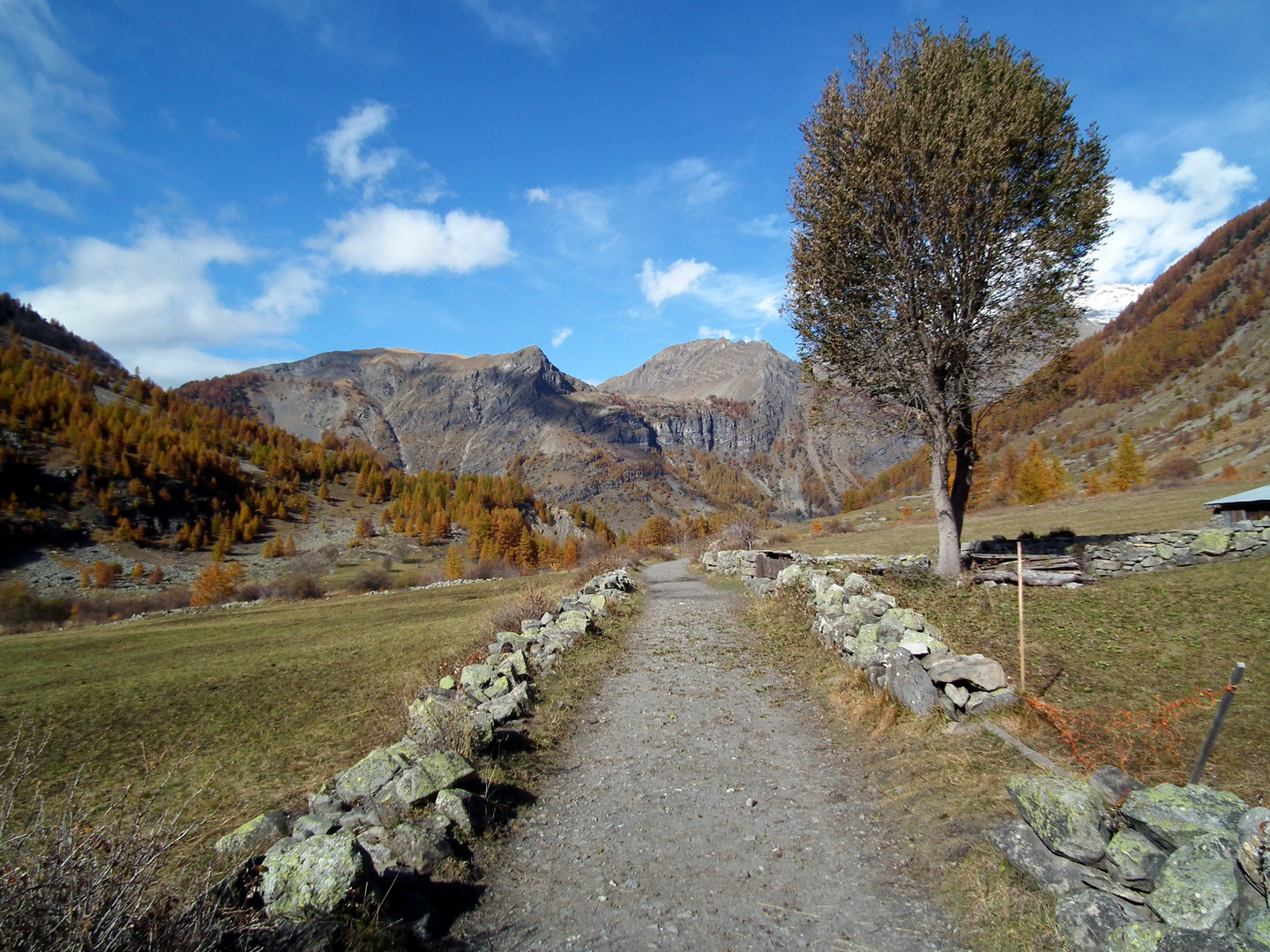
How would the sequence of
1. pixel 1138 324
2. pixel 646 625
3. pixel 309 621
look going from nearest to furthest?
pixel 646 625 → pixel 309 621 → pixel 1138 324

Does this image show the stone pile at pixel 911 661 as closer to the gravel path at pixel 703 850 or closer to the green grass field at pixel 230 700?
the gravel path at pixel 703 850

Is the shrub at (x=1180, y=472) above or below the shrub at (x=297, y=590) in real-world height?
above

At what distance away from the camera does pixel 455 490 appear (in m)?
182

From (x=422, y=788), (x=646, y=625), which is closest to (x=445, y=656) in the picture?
(x=646, y=625)

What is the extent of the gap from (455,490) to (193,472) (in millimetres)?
64794

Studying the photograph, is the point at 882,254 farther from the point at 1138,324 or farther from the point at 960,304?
the point at 1138,324

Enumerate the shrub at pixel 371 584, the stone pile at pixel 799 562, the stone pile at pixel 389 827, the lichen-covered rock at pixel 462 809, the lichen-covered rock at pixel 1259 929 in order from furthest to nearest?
the shrub at pixel 371 584, the stone pile at pixel 799 562, the lichen-covered rock at pixel 462 809, the stone pile at pixel 389 827, the lichen-covered rock at pixel 1259 929

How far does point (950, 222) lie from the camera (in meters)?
16.3

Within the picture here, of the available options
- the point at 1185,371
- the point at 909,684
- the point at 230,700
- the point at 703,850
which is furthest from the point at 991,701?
the point at 1185,371

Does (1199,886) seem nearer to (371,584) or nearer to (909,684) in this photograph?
(909,684)

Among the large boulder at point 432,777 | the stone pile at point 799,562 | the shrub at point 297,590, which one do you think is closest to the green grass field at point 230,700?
the large boulder at point 432,777

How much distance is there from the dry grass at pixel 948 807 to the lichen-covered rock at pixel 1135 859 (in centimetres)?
58

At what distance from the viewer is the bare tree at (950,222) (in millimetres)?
16234

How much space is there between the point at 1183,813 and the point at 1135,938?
105 cm
